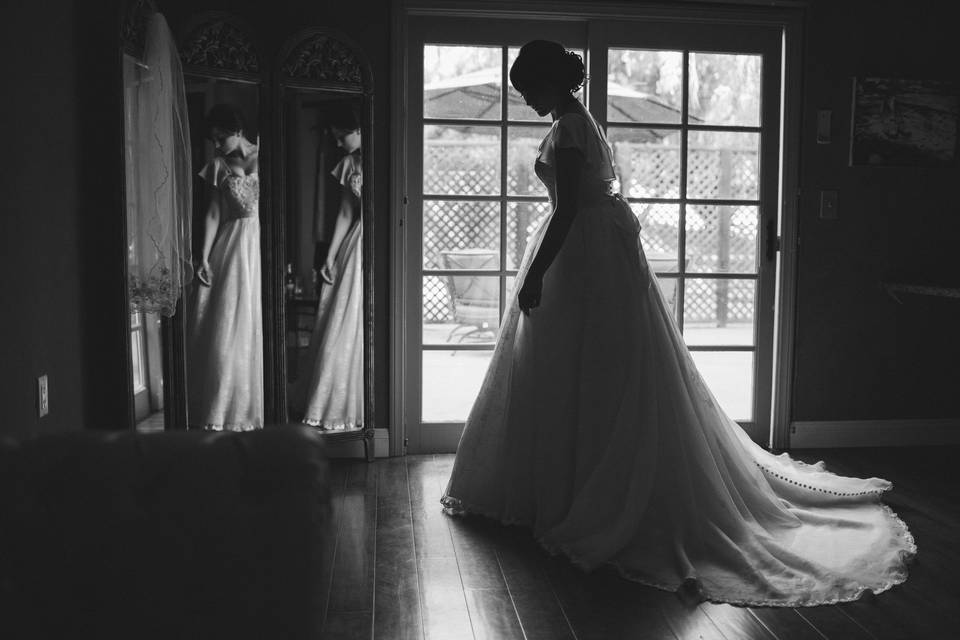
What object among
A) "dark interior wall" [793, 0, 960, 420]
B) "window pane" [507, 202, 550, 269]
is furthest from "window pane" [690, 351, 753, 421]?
"window pane" [507, 202, 550, 269]

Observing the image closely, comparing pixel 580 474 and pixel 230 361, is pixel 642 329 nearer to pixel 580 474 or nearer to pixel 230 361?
pixel 580 474

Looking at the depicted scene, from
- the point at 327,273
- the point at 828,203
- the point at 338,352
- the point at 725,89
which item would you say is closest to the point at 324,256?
the point at 327,273

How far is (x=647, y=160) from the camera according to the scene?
4008 millimetres

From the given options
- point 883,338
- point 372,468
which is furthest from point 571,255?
point 883,338

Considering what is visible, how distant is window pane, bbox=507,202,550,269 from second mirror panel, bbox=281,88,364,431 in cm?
69

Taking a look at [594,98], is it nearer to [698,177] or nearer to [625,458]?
[698,177]

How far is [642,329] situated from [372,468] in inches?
59.9

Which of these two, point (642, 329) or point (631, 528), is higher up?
point (642, 329)

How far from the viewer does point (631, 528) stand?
2.55 m

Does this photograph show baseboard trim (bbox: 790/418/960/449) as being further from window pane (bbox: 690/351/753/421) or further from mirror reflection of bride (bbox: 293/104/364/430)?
mirror reflection of bride (bbox: 293/104/364/430)

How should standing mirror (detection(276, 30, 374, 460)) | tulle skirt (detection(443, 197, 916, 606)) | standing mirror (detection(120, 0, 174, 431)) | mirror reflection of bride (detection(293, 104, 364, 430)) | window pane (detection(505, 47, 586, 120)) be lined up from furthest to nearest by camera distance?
window pane (detection(505, 47, 586, 120)), mirror reflection of bride (detection(293, 104, 364, 430)), standing mirror (detection(276, 30, 374, 460)), standing mirror (detection(120, 0, 174, 431)), tulle skirt (detection(443, 197, 916, 606))

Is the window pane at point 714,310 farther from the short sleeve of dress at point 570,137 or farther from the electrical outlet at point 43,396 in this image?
the electrical outlet at point 43,396

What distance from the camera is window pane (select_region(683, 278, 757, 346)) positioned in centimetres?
408

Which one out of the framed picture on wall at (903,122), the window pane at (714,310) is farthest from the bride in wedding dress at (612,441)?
the framed picture on wall at (903,122)
